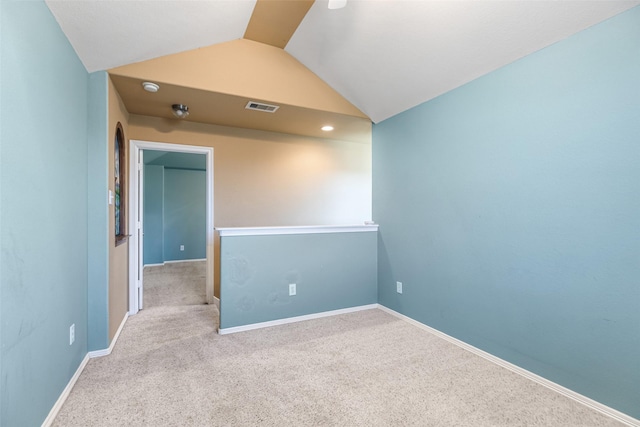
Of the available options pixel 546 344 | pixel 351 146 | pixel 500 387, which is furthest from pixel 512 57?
pixel 351 146

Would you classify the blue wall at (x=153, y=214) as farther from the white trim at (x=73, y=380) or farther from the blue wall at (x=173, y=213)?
the white trim at (x=73, y=380)

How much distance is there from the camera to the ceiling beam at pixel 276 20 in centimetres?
230

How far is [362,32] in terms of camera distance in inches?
94.8

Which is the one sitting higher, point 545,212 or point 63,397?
point 545,212

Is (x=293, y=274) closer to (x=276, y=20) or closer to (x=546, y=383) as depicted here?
(x=546, y=383)

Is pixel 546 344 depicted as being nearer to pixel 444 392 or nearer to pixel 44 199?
pixel 444 392

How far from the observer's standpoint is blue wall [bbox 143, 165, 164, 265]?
20.5ft

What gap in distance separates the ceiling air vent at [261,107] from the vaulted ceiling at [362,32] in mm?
153

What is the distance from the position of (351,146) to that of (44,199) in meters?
3.67

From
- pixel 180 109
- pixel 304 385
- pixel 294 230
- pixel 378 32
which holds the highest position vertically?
pixel 378 32

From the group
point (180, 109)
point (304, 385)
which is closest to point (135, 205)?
point (180, 109)

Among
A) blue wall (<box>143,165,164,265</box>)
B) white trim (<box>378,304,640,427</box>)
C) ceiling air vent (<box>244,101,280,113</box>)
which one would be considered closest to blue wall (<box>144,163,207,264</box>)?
blue wall (<box>143,165,164,265</box>)

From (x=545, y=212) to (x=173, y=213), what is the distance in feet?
22.0

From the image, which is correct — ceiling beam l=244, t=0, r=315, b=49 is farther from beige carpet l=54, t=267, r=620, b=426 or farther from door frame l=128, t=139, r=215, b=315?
beige carpet l=54, t=267, r=620, b=426
